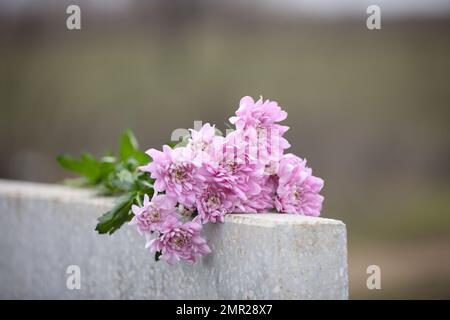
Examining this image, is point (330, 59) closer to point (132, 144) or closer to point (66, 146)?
point (66, 146)

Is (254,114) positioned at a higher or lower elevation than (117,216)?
higher

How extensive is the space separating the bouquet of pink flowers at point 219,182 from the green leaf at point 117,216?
0.11 m

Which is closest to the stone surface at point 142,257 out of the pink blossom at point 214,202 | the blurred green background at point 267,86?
the pink blossom at point 214,202

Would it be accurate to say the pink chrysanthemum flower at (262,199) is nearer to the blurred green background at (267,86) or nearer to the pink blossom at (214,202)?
the pink blossom at (214,202)

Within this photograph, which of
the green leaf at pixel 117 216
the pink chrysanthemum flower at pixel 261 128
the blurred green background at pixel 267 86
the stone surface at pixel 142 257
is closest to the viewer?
the stone surface at pixel 142 257

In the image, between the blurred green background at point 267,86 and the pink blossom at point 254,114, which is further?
the blurred green background at point 267,86

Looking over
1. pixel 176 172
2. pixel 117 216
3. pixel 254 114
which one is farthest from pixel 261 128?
pixel 117 216

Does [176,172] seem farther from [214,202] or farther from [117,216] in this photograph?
[117,216]

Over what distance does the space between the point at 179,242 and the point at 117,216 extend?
287 mm

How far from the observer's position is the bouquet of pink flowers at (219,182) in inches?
66.5

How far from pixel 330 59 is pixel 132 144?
5447 mm

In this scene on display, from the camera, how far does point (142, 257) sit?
212 centimetres

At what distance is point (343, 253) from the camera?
1.68 m

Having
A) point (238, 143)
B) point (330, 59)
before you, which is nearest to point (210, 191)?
point (238, 143)
